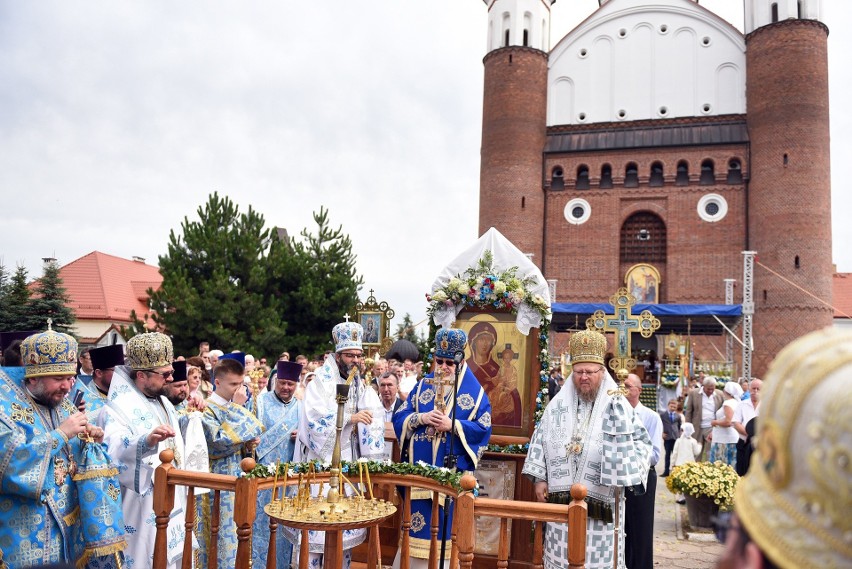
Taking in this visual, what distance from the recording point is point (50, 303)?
767 inches

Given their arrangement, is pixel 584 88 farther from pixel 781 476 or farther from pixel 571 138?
pixel 781 476

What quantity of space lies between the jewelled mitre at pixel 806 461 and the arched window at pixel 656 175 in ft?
88.9

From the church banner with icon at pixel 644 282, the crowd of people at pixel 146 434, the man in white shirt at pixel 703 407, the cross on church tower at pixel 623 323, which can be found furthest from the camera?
the church banner with icon at pixel 644 282

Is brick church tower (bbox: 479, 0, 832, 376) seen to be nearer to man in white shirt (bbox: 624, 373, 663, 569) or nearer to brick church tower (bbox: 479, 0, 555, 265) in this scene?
brick church tower (bbox: 479, 0, 555, 265)

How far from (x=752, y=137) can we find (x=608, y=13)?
25.8 feet

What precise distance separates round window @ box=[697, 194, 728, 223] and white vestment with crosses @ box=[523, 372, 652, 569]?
23.2 metres

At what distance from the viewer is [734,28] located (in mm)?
26359

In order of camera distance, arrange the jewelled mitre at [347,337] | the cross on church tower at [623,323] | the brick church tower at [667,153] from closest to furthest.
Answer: the jewelled mitre at [347,337], the cross on church tower at [623,323], the brick church tower at [667,153]

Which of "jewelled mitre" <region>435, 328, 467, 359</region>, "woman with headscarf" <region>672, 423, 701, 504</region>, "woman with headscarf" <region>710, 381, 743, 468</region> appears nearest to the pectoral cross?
"jewelled mitre" <region>435, 328, 467, 359</region>

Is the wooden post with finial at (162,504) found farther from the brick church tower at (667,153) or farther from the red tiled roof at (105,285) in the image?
the red tiled roof at (105,285)

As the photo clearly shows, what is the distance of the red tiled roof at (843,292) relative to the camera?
3812 cm

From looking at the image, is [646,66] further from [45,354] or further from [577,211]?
[45,354]

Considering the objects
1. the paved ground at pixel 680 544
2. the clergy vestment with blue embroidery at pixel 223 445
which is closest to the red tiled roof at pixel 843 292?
the paved ground at pixel 680 544

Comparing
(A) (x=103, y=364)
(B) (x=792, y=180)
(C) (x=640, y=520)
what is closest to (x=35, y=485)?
(A) (x=103, y=364)
